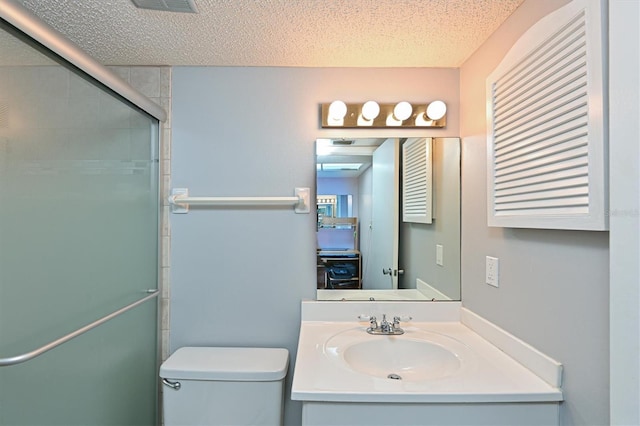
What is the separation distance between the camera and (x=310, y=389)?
3.24 feet

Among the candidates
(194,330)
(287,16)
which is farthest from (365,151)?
(194,330)

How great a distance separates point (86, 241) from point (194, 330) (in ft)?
2.29

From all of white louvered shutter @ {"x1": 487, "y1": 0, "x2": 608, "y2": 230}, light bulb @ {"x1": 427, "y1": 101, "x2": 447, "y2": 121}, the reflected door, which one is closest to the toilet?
the reflected door

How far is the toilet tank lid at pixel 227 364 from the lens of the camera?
1.43 meters

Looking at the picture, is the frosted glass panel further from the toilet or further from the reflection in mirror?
the reflection in mirror

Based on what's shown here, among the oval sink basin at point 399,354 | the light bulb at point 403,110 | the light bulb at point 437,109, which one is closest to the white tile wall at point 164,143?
the oval sink basin at point 399,354

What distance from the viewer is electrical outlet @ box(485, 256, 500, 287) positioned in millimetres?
1315

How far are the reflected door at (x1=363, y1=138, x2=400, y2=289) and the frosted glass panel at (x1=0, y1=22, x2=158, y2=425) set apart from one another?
1.08 m

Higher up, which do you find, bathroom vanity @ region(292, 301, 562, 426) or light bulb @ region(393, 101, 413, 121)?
light bulb @ region(393, 101, 413, 121)

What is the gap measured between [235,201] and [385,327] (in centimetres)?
91

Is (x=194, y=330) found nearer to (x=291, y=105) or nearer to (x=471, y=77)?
(x=291, y=105)

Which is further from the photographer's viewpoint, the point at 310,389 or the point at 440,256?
the point at 440,256

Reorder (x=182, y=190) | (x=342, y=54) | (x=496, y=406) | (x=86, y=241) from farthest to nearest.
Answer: (x=182, y=190) → (x=342, y=54) → (x=86, y=241) → (x=496, y=406)

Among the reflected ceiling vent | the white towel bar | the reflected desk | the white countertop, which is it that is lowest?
the white countertop
